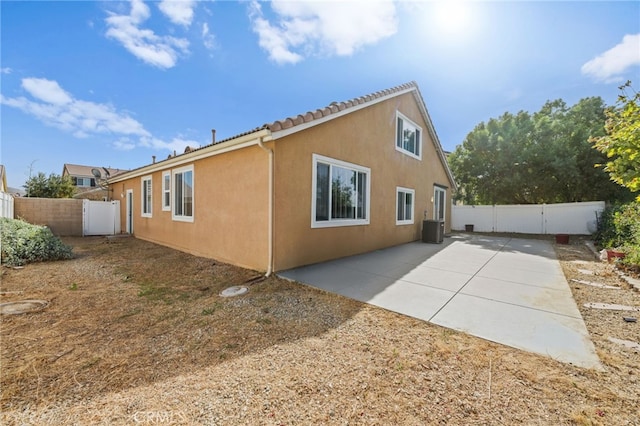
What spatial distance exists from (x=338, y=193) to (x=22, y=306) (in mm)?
6826

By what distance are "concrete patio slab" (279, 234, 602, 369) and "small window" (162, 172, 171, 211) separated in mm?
A: 6730

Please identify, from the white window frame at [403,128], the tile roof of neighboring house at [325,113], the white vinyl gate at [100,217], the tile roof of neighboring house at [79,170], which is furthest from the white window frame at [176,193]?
the tile roof of neighboring house at [79,170]

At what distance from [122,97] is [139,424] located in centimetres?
1348

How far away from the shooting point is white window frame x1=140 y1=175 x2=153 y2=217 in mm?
11453

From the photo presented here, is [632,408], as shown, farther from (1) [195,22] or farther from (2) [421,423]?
(1) [195,22]

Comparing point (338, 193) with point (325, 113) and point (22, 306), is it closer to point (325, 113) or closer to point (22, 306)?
point (325, 113)

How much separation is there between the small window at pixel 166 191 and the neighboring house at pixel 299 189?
0.15 ft

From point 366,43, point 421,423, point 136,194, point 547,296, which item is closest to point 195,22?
point 366,43

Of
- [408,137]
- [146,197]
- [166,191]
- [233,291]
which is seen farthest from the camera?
[146,197]

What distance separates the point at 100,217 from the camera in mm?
14305

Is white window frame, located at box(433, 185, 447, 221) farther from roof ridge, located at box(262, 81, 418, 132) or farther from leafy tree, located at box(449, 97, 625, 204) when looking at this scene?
roof ridge, located at box(262, 81, 418, 132)

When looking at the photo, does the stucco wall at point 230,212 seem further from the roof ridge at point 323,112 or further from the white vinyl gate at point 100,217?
the white vinyl gate at point 100,217

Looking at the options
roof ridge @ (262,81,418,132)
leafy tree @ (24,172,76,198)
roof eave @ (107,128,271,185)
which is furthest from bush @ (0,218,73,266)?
leafy tree @ (24,172,76,198)

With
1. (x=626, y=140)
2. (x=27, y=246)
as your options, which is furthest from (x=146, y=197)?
(x=626, y=140)
